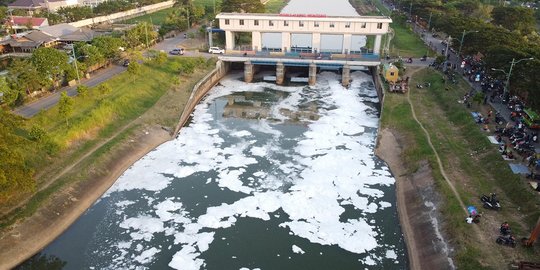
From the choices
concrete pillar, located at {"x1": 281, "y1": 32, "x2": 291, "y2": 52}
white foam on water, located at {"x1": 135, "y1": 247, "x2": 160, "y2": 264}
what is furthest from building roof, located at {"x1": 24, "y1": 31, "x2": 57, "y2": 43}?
white foam on water, located at {"x1": 135, "y1": 247, "x2": 160, "y2": 264}

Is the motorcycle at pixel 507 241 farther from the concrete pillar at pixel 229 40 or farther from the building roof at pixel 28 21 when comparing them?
the building roof at pixel 28 21

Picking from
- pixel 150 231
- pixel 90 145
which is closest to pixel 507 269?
pixel 150 231

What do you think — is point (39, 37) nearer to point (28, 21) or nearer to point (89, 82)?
point (28, 21)

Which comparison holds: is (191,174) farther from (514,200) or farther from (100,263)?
(514,200)

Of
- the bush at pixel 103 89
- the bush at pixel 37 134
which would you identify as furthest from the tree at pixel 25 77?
the bush at pixel 37 134

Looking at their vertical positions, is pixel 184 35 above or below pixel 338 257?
above

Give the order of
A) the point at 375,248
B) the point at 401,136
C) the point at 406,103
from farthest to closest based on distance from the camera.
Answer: the point at 406,103 → the point at 401,136 → the point at 375,248
